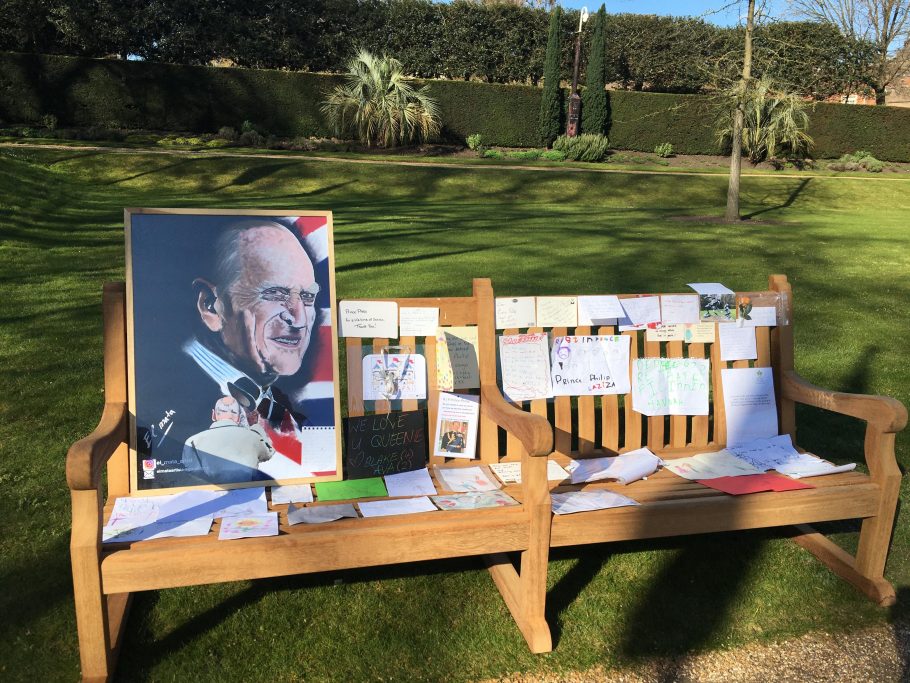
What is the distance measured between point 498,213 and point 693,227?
382 cm

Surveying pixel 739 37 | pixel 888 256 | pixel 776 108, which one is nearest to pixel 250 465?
pixel 888 256

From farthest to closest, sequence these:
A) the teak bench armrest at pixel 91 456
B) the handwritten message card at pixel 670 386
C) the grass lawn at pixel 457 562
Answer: the handwritten message card at pixel 670 386 → the grass lawn at pixel 457 562 → the teak bench armrest at pixel 91 456

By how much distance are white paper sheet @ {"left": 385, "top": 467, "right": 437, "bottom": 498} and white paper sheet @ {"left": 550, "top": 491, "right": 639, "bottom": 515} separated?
47 cm

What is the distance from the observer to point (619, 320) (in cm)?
342

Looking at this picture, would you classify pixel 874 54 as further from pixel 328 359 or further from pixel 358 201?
pixel 328 359

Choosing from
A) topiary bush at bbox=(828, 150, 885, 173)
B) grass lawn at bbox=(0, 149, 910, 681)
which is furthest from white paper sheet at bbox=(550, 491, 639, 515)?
topiary bush at bbox=(828, 150, 885, 173)

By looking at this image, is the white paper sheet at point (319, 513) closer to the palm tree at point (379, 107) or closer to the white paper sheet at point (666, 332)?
the white paper sheet at point (666, 332)

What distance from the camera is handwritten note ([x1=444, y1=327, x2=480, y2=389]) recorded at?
3211mm

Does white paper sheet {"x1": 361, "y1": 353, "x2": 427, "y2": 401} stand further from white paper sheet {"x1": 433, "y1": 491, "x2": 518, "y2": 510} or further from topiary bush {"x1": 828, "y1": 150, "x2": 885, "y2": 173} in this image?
topiary bush {"x1": 828, "y1": 150, "x2": 885, "y2": 173}

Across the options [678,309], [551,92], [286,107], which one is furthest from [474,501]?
[551,92]

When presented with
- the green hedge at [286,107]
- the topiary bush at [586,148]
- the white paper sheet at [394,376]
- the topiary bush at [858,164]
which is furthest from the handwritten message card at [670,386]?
the topiary bush at [858,164]

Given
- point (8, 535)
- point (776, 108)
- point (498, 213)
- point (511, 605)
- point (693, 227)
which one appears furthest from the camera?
point (776, 108)

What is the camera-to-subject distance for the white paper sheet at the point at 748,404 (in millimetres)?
3551

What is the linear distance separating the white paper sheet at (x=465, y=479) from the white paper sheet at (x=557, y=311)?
2.23 ft
